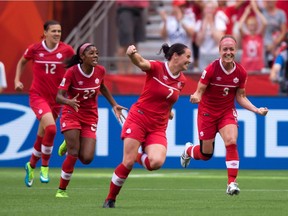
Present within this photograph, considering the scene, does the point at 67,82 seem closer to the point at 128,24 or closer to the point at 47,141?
→ the point at 47,141

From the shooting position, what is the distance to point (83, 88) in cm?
1523

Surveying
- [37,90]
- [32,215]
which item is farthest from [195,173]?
[32,215]

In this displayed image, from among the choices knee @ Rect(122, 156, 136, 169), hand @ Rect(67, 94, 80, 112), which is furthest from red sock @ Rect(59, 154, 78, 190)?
knee @ Rect(122, 156, 136, 169)

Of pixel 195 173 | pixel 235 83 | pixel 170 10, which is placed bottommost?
pixel 195 173

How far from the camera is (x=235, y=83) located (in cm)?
1548

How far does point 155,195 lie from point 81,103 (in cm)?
174

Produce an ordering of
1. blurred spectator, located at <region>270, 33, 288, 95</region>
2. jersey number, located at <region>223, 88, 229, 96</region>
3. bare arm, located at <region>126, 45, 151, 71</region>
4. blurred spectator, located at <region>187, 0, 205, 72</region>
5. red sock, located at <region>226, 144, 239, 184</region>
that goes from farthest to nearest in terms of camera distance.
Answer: blurred spectator, located at <region>187, 0, 205, 72</region> < blurred spectator, located at <region>270, 33, 288, 95</region> < jersey number, located at <region>223, 88, 229, 96</region> < red sock, located at <region>226, 144, 239, 184</region> < bare arm, located at <region>126, 45, 151, 71</region>

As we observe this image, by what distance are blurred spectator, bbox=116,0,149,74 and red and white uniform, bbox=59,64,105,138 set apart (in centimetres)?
857

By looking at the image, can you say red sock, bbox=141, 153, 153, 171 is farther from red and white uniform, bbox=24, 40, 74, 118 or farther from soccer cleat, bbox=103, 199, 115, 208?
red and white uniform, bbox=24, 40, 74, 118

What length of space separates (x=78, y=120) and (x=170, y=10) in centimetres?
1134

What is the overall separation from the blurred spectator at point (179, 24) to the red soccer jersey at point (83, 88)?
8.80m

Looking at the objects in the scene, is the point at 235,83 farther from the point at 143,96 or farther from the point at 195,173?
the point at 195,173

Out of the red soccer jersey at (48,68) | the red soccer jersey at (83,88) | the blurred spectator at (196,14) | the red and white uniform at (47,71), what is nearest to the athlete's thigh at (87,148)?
the red soccer jersey at (83,88)

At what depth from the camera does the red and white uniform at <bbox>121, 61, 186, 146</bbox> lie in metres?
13.7
